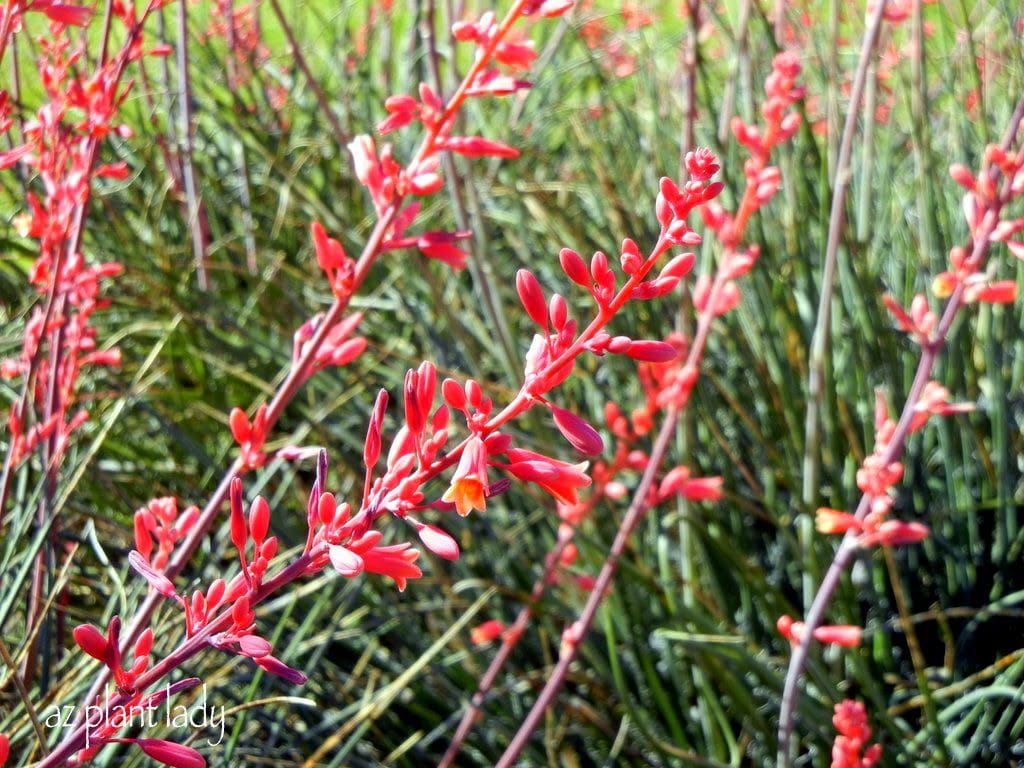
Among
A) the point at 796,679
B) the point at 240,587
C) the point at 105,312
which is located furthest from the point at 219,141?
the point at 240,587

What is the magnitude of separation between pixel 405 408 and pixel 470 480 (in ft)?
0.22

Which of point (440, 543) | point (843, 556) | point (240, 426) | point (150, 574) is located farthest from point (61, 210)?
point (843, 556)

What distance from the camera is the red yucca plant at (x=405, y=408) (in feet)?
2.30

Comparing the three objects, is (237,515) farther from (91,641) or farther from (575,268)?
(575,268)

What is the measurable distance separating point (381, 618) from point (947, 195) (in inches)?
68.9

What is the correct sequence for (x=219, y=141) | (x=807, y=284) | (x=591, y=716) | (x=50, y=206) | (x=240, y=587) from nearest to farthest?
(x=240, y=587) → (x=50, y=206) → (x=591, y=716) → (x=807, y=284) → (x=219, y=141)

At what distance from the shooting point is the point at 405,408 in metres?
0.71

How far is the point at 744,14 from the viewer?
1.91 m

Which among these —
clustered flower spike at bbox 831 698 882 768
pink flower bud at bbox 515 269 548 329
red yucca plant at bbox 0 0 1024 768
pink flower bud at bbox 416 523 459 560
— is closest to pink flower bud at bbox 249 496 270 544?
red yucca plant at bbox 0 0 1024 768

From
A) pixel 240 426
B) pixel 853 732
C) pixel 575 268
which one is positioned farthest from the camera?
pixel 853 732

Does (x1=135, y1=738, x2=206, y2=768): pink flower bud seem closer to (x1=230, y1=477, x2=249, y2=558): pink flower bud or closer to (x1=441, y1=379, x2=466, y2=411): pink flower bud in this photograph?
(x1=230, y1=477, x2=249, y2=558): pink flower bud

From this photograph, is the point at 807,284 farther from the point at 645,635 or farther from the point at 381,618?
the point at 381,618

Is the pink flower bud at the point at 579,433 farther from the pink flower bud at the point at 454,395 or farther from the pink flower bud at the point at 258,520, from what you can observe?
the pink flower bud at the point at 258,520

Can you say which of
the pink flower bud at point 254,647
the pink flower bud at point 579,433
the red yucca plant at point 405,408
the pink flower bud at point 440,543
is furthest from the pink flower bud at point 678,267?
the pink flower bud at point 254,647
